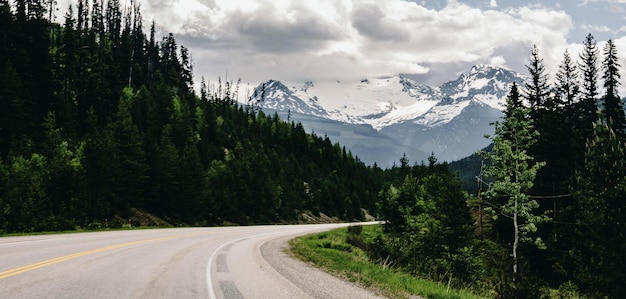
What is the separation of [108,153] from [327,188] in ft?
204

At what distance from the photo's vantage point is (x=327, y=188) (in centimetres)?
10381

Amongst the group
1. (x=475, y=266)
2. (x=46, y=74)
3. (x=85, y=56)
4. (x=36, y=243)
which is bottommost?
(x=475, y=266)

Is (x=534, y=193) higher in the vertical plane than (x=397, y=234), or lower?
higher

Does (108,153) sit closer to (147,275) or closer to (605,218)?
(147,275)

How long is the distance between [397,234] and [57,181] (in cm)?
3589

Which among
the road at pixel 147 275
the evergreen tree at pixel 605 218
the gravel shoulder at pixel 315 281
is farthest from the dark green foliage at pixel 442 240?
the road at pixel 147 275

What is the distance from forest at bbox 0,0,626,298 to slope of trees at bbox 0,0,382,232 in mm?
206

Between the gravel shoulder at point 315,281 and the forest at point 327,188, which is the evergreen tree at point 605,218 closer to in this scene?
the forest at point 327,188

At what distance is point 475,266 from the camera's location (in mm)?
36781

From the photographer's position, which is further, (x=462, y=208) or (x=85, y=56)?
(x=85, y=56)

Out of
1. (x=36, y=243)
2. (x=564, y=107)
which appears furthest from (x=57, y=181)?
(x=564, y=107)

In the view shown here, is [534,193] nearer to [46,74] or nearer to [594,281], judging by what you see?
[594,281]

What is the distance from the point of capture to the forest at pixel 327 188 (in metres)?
28.0

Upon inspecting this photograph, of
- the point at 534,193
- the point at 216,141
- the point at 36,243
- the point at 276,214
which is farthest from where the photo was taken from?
the point at 216,141
